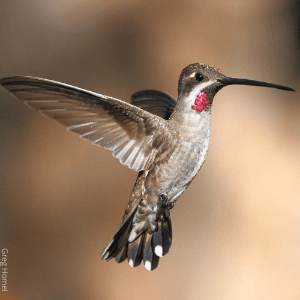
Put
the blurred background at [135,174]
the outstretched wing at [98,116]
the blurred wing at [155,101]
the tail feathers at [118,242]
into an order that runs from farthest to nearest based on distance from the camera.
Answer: the blurred background at [135,174] < the blurred wing at [155,101] < the tail feathers at [118,242] < the outstretched wing at [98,116]

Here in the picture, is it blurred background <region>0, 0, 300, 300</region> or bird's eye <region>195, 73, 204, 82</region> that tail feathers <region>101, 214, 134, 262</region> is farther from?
blurred background <region>0, 0, 300, 300</region>

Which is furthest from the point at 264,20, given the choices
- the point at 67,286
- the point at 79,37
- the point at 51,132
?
the point at 67,286

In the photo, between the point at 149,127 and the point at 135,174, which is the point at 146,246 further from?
the point at 135,174

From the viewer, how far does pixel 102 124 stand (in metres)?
0.53

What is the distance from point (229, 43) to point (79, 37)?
635 millimetres

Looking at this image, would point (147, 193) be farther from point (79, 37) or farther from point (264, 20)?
point (264, 20)

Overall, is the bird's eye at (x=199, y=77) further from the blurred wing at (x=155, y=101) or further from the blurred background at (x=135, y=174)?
the blurred background at (x=135, y=174)

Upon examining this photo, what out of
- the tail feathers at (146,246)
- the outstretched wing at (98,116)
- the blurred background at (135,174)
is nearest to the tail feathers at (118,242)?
the tail feathers at (146,246)

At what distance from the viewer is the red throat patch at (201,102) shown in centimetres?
51

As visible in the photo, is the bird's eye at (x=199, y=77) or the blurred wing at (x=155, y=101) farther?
the blurred wing at (x=155, y=101)

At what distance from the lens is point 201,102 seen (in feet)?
1.69

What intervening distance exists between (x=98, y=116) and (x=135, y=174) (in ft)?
2.60

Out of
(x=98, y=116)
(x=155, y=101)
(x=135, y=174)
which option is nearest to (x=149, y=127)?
(x=98, y=116)

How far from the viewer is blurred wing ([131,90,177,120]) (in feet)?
2.42
